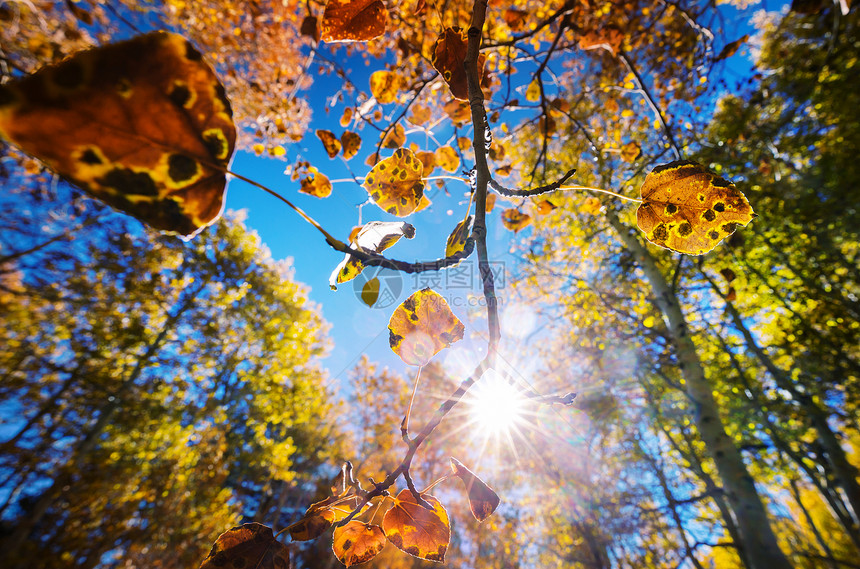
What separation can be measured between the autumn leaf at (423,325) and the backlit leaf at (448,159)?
87 cm

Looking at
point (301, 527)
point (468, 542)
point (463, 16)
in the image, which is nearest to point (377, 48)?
point (463, 16)

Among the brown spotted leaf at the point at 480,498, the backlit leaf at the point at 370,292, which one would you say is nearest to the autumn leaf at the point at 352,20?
the backlit leaf at the point at 370,292

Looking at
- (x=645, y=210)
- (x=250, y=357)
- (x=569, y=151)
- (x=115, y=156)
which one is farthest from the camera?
(x=250, y=357)

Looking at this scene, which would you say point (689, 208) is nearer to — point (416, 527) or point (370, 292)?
point (370, 292)

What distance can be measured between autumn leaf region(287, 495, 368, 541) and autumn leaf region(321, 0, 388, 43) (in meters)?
1.00

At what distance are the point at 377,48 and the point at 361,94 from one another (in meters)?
1.93

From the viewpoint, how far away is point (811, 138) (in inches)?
201

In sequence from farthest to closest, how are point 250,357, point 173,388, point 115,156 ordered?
1. point 250,357
2. point 173,388
3. point 115,156

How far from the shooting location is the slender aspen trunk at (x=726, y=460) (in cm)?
190

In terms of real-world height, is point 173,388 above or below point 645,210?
above

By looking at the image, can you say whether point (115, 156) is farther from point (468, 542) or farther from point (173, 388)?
point (468, 542)

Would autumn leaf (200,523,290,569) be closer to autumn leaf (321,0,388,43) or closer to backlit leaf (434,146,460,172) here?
autumn leaf (321,0,388,43)

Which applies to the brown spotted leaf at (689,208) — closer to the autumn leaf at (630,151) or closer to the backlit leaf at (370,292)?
the backlit leaf at (370,292)

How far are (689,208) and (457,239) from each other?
44cm
